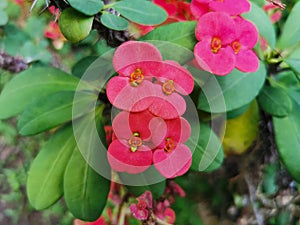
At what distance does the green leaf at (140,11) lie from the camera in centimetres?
82

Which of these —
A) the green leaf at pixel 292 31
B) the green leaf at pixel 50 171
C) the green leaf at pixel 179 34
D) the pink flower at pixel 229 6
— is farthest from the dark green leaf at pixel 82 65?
the green leaf at pixel 292 31

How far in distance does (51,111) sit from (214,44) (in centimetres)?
40

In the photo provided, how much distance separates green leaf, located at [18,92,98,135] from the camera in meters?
0.97

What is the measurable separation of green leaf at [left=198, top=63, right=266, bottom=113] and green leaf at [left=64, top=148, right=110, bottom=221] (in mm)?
283

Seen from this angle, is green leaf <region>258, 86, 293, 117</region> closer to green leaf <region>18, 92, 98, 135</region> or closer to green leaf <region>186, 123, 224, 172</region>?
green leaf <region>186, 123, 224, 172</region>

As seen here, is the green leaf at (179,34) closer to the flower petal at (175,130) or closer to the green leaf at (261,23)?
the flower petal at (175,130)

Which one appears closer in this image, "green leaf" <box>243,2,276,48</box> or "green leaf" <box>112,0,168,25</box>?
"green leaf" <box>112,0,168,25</box>

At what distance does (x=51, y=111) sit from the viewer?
0.99m

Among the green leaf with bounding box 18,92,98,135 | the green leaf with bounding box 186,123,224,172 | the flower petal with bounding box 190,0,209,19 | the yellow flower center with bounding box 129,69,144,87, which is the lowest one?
the green leaf with bounding box 18,92,98,135

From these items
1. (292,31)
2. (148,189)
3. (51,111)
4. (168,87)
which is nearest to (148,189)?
(148,189)

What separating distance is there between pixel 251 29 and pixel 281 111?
0.30m

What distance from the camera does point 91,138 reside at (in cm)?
97

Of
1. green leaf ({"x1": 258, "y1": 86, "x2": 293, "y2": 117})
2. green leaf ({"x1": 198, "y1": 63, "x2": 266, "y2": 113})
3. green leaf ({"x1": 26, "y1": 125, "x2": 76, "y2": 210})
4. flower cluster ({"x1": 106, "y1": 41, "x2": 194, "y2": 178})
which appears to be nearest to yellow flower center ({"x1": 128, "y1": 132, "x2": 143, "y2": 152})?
flower cluster ({"x1": 106, "y1": 41, "x2": 194, "y2": 178})

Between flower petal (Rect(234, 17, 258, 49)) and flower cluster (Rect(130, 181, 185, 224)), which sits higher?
flower petal (Rect(234, 17, 258, 49))
